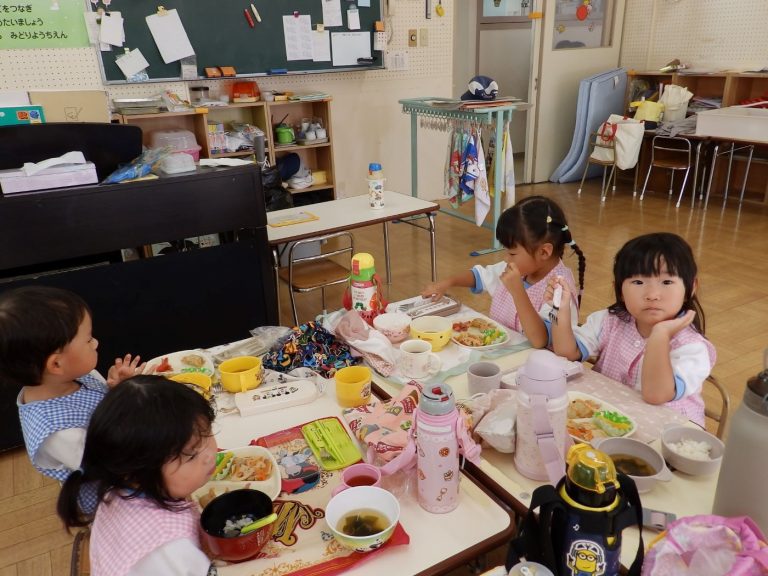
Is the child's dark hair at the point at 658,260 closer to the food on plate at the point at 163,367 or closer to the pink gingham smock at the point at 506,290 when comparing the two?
the pink gingham smock at the point at 506,290

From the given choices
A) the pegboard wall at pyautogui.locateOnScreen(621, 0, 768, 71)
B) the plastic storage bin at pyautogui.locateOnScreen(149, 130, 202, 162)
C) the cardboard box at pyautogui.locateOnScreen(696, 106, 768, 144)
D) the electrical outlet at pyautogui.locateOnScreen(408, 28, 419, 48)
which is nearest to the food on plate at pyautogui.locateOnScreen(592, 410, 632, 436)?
the plastic storage bin at pyautogui.locateOnScreen(149, 130, 202, 162)

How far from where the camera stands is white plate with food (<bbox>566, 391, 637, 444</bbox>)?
1.17 m

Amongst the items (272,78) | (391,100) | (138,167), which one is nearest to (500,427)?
(138,167)

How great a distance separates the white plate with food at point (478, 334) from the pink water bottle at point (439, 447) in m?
0.59

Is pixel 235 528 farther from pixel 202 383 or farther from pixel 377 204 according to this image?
pixel 377 204

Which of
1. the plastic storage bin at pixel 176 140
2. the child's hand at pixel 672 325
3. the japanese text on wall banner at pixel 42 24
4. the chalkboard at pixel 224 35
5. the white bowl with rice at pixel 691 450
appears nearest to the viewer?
the white bowl with rice at pixel 691 450

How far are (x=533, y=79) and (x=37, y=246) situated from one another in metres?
5.44

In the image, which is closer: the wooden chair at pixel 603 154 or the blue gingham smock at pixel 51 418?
the blue gingham smock at pixel 51 418

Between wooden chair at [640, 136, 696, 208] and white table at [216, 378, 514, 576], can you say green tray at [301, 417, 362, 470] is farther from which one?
wooden chair at [640, 136, 696, 208]

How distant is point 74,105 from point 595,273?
346cm

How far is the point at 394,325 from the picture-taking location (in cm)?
165

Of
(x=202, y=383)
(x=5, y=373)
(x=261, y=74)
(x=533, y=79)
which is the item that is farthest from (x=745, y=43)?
(x=5, y=373)

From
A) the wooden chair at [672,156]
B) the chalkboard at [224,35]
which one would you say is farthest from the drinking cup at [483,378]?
the wooden chair at [672,156]

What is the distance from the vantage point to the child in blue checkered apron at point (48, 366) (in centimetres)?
117
